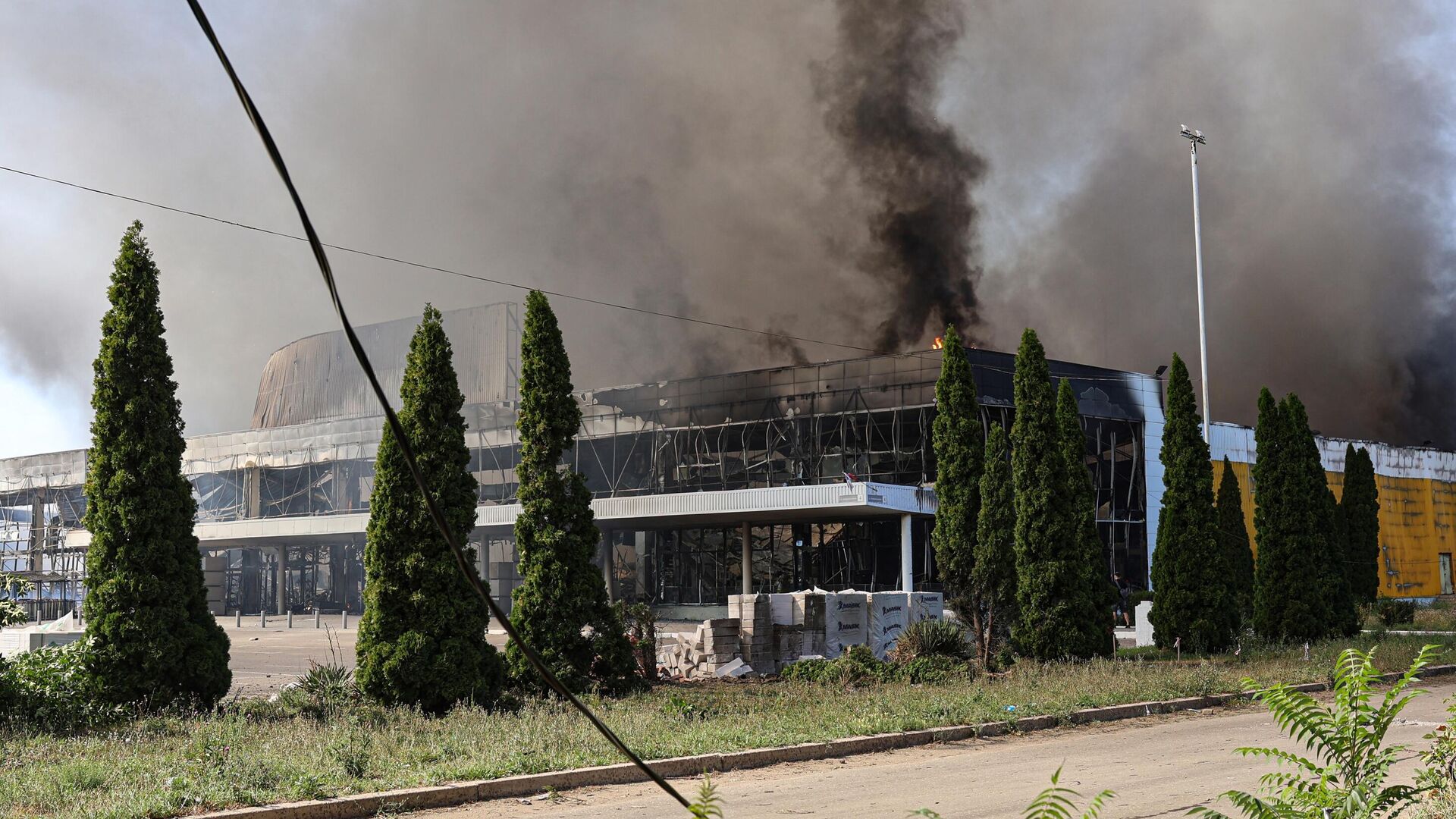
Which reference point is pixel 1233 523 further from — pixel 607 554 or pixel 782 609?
pixel 607 554

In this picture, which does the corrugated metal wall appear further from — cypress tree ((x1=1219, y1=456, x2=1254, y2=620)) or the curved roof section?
the curved roof section

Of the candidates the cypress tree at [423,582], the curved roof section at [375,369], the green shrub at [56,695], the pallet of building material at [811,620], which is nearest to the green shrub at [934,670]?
the pallet of building material at [811,620]

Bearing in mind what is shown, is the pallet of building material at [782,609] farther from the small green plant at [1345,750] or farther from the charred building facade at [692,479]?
the small green plant at [1345,750]

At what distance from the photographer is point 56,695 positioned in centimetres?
1357

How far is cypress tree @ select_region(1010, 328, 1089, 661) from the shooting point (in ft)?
72.2

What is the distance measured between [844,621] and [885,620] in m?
1.38

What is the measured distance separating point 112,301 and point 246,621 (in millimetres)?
46160

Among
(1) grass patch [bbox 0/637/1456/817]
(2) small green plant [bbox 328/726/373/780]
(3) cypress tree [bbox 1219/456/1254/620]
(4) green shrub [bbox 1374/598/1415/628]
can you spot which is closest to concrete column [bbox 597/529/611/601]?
(3) cypress tree [bbox 1219/456/1254/620]

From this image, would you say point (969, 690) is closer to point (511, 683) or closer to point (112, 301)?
point (511, 683)

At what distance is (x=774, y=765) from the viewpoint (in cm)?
1178

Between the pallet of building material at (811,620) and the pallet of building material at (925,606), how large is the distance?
3646mm

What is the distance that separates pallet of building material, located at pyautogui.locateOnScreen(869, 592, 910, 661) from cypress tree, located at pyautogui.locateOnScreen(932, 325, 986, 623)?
234cm

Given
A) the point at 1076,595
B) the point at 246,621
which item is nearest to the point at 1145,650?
the point at 1076,595

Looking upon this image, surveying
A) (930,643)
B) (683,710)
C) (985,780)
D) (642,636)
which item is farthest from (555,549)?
(985,780)
